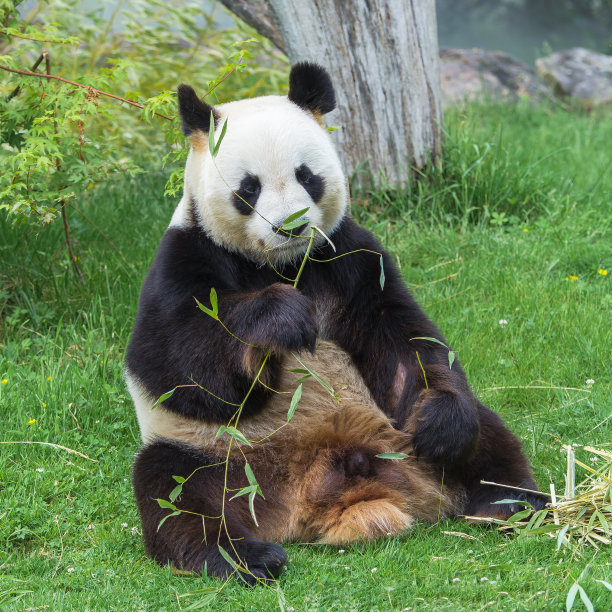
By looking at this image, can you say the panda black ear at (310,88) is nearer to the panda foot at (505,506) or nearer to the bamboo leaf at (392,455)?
the bamboo leaf at (392,455)

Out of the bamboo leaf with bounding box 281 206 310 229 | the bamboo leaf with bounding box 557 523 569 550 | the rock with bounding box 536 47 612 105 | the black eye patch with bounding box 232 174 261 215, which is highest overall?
the black eye patch with bounding box 232 174 261 215

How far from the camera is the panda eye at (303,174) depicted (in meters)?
3.16

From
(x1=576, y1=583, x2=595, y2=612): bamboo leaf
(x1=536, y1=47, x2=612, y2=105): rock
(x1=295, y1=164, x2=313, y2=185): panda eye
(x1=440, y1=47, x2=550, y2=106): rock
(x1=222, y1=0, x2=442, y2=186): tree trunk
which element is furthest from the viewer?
(x1=536, y1=47, x2=612, y2=105): rock

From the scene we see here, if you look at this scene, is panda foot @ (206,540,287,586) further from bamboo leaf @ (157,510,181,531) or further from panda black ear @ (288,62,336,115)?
panda black ear @ (288,62,336,115)

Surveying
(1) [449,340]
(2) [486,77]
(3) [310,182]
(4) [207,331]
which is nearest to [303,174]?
(3) [310,182]

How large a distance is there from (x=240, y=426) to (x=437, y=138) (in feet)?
11.4

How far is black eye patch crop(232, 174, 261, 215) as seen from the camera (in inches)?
123

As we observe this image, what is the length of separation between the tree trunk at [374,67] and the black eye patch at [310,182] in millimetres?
2613

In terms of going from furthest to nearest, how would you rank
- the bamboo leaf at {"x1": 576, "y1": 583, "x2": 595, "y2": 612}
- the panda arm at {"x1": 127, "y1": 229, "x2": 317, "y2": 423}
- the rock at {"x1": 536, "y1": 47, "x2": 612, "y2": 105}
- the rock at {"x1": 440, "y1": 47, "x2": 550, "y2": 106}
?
the rock at {"x1": 536, "y1": 47, "x2": 612, "y2": 105} → the rock at {"x1": 440, "y1": 47, "x2": 550, "y2": 106} → the panda arm at {"x1": 127, "y1": 229, "x2": 317, "y2": 423} → the bamboo leaf at {"x1": 576, "y1": 583, "x2": 595, "y2": 612}

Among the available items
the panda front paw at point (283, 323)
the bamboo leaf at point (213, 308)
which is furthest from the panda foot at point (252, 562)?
the bamboo leaf at point (213, 308)

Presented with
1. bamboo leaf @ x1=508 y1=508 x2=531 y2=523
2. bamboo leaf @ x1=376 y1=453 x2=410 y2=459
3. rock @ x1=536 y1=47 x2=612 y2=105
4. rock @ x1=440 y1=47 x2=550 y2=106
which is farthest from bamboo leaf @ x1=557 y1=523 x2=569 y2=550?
rock @ x1=536 y1=47 x2=612 y2=105

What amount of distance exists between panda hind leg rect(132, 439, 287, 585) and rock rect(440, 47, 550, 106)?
7.89 m

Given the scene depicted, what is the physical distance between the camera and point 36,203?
4.59 metres

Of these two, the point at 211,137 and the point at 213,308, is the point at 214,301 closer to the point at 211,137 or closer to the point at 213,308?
the point at 213,308
